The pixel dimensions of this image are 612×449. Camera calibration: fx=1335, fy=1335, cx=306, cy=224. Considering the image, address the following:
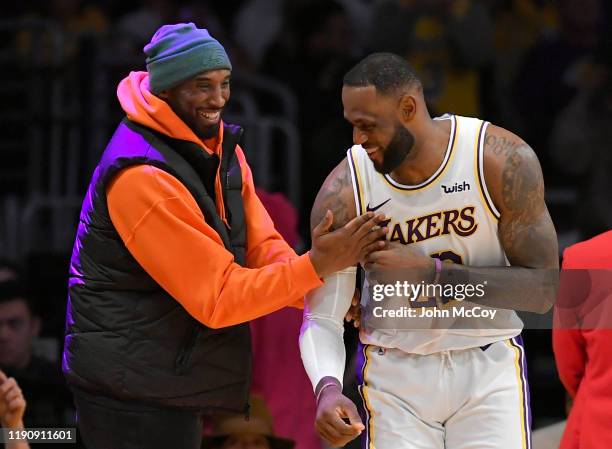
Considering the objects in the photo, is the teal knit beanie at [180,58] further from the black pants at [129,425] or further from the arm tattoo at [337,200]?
the black pants at [129,425]

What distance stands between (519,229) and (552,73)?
3.76m

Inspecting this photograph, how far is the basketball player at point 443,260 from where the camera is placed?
12.5 feet

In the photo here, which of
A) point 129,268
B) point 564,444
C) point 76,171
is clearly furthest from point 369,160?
point 76,171

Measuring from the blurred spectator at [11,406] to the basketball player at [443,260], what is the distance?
1118mm

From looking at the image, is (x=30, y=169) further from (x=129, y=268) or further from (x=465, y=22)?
(x=129, y=268)

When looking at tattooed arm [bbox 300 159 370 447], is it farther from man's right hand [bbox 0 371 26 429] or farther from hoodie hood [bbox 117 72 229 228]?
man's right hand [bbox 0 371 26 429]

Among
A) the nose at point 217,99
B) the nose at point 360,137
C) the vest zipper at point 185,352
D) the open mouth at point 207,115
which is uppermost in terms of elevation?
the nose at point 217,99

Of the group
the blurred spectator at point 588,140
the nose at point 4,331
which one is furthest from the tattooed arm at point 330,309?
Answer: the blurred spectator at point 588,140

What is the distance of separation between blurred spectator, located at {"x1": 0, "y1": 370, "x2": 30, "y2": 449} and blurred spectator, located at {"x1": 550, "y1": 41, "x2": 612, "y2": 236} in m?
3.44

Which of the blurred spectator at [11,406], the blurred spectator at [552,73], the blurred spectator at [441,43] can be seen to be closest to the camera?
the blurred spectator at [11,406]

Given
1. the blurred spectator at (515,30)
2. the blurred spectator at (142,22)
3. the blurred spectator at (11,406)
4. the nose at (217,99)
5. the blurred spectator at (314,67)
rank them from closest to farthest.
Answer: the nose at (217,99), the blurred spectator at (11,406), the blurred spectator at (314,67), the blurred spectator at (142,22), the blurred spectator at (515,30)

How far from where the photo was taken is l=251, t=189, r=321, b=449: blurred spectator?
5.53m

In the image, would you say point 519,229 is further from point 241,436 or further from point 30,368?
point 30,368

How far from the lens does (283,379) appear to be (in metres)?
5.54
